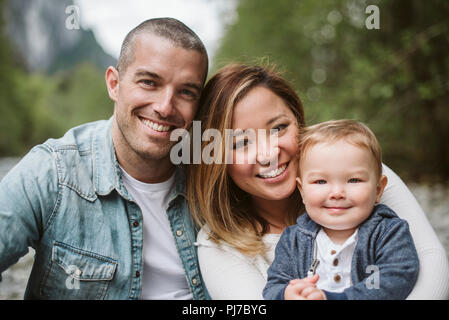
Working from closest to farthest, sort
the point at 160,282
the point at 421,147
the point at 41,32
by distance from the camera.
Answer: the point at 160,282 → the point at 421,147 → the point at 41,32

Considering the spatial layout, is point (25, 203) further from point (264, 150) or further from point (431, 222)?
point (431, 222)

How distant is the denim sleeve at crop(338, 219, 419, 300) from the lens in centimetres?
141

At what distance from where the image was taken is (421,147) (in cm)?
786

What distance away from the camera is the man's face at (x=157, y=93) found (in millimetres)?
1821

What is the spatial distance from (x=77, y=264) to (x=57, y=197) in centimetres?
30

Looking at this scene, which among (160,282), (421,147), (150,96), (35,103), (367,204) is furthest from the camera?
(35,103)

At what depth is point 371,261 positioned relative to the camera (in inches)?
59.2

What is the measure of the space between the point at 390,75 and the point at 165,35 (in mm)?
3665

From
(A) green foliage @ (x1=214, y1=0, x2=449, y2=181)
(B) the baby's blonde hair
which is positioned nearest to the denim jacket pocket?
(B) the baby's blonde hair

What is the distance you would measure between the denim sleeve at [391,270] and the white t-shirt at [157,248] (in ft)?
2.80

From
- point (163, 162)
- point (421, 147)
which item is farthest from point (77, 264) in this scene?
point (421, 147)

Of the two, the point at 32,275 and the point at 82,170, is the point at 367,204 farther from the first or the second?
the point at 32,275

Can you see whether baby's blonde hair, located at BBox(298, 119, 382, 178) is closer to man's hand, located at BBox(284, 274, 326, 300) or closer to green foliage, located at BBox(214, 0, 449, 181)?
man's hand, located at BBox(284, 274, 326, 300)

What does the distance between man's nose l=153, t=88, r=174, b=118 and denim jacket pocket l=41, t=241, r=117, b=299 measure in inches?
26.5
